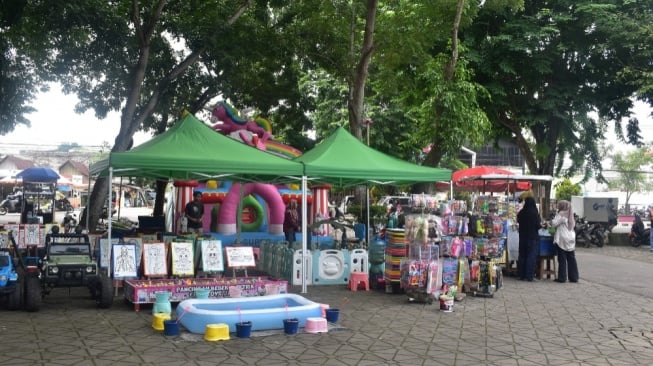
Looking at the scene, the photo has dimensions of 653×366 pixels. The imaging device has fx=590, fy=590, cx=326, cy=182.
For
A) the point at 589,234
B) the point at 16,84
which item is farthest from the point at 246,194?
the point at 589,234

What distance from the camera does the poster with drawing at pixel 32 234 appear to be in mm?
11594

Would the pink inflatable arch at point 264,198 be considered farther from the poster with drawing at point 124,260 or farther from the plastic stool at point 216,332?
the plastic stool at point 216,332

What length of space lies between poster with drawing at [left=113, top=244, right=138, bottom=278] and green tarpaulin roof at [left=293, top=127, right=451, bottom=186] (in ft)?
10.2

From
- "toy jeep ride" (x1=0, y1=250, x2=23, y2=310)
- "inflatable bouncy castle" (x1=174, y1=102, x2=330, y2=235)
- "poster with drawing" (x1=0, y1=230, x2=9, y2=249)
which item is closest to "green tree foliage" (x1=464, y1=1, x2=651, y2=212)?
"inflatable bouncy castle" (x1=174, y1=102, x2=330, y2=235)

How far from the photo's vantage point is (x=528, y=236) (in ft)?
39.5

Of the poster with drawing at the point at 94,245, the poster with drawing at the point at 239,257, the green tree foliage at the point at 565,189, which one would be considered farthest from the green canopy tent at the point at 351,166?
the green tree foliage at the point at 565,189

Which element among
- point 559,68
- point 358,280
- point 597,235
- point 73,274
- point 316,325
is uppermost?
point 559,68

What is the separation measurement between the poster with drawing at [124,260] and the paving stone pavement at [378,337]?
476 mm

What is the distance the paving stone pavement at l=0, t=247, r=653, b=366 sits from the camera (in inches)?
237

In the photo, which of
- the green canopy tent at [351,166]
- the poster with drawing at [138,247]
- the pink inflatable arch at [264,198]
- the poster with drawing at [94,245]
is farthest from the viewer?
the pink inflatable arch at [264,198]

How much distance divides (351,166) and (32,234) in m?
6.50

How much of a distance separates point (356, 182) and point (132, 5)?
7.66 metres

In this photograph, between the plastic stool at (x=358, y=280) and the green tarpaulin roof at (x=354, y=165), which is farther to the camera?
the plastic stool at (x=358, y=280)

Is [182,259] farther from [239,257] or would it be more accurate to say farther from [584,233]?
[584,233]
